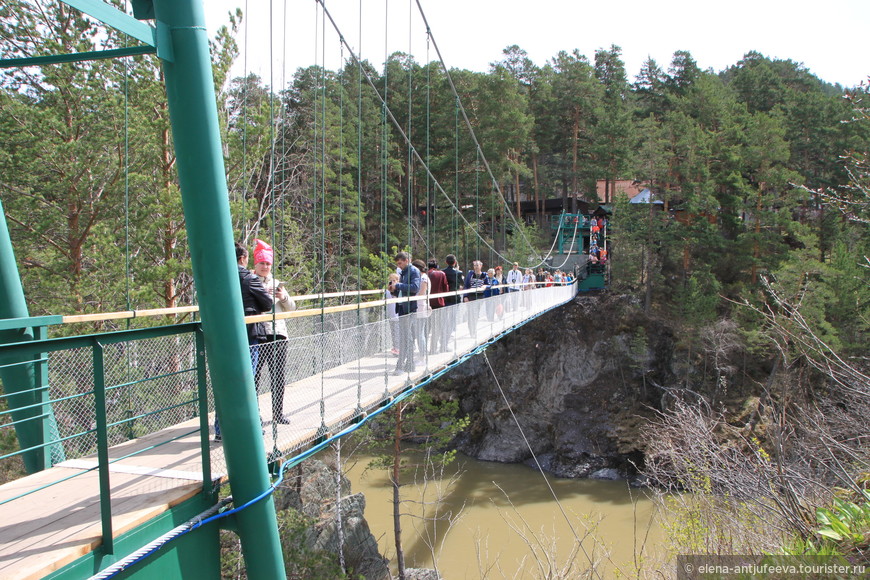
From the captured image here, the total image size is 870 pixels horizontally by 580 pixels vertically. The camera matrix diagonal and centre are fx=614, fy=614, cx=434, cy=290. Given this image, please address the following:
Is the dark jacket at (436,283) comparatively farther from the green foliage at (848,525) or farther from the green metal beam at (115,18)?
the green metal beam at (115,18)

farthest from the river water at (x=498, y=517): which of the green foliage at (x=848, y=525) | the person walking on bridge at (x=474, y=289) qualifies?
the green foliage at (x=848, y=525)

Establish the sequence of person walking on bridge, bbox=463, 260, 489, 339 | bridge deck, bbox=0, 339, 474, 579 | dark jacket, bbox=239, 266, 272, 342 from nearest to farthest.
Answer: bridge deck, bbox=0, 339, 474, 579 < dark jacket, bbox=239, 266, 272, 342 < person walking on bridge, bbox=463, 260, 489, 339

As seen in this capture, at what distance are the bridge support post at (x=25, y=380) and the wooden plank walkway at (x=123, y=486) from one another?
172 millimetres

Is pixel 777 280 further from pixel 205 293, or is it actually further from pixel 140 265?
pixel 205 293

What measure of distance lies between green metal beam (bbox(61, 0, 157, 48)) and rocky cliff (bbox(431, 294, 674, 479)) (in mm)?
15576

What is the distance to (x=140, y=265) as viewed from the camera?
6746mm

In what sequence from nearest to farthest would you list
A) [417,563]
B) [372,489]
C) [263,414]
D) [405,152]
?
1. [263,414]
2. [417,563]
3. [372,489]
4. [405,152]

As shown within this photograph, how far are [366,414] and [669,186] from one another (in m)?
17.7

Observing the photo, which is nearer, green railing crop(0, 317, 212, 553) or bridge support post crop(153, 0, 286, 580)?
green railing crop(0, 317, 212, 553)

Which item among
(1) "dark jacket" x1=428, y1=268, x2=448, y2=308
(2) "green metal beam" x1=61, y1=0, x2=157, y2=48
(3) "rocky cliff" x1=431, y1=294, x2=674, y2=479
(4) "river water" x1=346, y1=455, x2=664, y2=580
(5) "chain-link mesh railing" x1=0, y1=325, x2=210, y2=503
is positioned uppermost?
(2) "green metal beam" x1=61, y1=0, x2=157, y2=48

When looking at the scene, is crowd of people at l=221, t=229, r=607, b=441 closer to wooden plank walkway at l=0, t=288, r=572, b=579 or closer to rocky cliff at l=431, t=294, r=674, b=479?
wooden plank walkway at l=0, t=288, r=572, b=579

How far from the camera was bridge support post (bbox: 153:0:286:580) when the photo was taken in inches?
82.9

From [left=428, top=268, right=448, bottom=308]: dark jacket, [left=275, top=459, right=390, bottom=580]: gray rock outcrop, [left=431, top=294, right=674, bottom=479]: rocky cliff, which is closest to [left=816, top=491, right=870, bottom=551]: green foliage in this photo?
[left=428, top=268, right=448, bottom=308]: dark jacket

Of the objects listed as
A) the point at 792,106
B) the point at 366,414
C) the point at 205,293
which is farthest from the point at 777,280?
the point at 205,293
